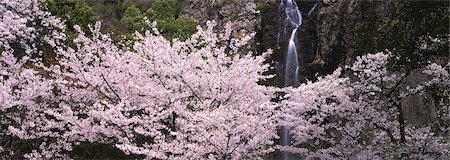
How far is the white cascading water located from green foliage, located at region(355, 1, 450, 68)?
34.0ft

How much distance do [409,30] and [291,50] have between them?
42.2 ft

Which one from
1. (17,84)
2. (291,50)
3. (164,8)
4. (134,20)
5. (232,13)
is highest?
(232,13)

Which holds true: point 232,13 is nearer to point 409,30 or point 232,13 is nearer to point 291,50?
point 291,50

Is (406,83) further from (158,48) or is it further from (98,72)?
(98,72)

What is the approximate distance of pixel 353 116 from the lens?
922 cm

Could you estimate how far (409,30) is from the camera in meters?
6.69

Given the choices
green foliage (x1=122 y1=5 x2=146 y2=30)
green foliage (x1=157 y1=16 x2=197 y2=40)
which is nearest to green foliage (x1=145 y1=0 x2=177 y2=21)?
green foliage (x1=122 y1=5 x2=146 y2=30)

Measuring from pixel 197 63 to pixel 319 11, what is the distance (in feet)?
41.1

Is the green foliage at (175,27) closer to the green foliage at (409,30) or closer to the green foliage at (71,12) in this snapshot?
the green foliage at (71,12)

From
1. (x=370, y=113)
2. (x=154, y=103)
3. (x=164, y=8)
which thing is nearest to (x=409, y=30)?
(x=370, y=113)

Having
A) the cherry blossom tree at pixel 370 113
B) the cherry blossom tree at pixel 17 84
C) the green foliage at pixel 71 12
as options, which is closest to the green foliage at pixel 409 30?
the cherry blossom tree at pixel 370 113

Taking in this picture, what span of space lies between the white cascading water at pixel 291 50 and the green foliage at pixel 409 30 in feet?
34.0

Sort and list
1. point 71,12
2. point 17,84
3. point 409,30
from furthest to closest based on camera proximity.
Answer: point 71,12 → point 17,84 → point 409,30

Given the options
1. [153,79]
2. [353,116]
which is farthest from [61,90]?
[353,116]
